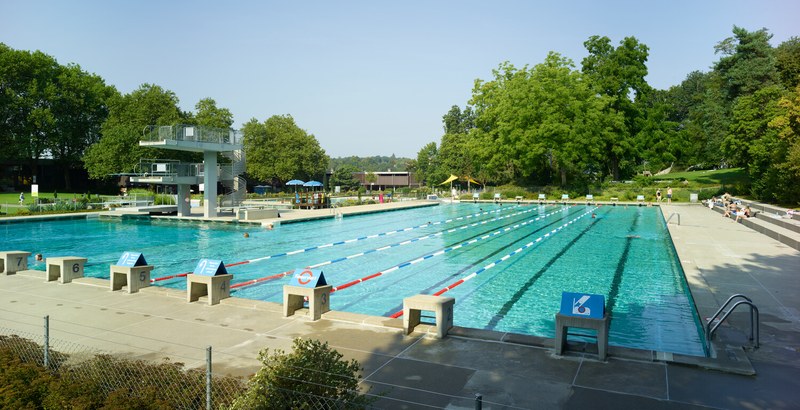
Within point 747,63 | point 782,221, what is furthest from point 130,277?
point 747,63

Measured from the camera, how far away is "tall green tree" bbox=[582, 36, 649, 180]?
54625 mm

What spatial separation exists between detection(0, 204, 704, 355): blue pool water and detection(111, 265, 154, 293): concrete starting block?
7.85 ft

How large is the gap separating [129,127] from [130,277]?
145 feet

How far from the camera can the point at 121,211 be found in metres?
32.2

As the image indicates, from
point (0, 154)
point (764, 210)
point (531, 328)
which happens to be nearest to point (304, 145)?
point (0, 154)

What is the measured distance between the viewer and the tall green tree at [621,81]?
2151 inches

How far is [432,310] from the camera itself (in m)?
7.54

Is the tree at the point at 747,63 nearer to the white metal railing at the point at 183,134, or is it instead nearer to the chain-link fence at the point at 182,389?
the white metal railing at the point at 183,134


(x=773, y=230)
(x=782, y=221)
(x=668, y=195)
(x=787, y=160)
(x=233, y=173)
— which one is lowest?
(x=773, y=230)

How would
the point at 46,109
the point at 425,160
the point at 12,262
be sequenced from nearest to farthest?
the point at 12,262
the point at 46,109
the point at 425,160

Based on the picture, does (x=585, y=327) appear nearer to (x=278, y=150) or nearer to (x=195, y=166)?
(x=195, y=166)

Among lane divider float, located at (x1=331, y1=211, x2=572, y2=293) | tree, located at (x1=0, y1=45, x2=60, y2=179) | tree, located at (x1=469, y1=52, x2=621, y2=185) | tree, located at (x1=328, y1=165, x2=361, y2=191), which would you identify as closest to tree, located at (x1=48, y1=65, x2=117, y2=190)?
tree, located at (x1=0, y1=45, x2=60, y2=179)

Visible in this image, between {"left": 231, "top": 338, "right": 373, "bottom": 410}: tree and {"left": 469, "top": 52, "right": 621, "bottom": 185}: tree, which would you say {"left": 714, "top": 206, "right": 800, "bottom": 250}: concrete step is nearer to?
{"left": 231, "top": 338, "right": 373, "bottom": 410}: tree

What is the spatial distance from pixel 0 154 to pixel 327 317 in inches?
2121
